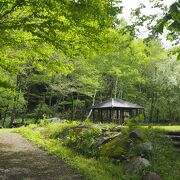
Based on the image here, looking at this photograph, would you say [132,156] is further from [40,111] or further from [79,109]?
[79,109]

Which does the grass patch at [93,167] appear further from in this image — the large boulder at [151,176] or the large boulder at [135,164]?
the large boulder at [151,176]

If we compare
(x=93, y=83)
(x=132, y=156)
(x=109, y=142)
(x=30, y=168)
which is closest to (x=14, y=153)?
(x=30, y=168)

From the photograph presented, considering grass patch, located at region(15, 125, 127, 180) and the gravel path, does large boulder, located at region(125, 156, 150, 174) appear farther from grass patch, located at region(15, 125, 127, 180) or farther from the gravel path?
the gravel path

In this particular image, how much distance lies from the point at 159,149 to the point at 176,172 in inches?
61.3

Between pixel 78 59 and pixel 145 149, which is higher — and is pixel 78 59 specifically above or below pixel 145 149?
above

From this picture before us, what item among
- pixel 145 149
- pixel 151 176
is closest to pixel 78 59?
pixel 145 149

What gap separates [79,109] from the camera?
143 feet

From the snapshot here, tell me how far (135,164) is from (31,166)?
3257mm

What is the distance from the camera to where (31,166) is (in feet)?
29.2

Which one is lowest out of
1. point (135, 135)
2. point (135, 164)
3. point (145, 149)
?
point (135, 164)

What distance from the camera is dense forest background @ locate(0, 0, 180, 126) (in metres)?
8.39

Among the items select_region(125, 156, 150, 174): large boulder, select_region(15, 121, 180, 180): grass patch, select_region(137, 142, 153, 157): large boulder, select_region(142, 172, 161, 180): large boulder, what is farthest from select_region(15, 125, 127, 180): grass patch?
select_region(137, 142, 153, 157): large boulder

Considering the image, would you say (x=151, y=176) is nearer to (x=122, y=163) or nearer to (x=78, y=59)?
(x=122, y=163)

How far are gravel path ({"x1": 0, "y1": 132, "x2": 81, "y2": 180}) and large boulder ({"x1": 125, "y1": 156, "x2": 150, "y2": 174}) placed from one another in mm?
1753
